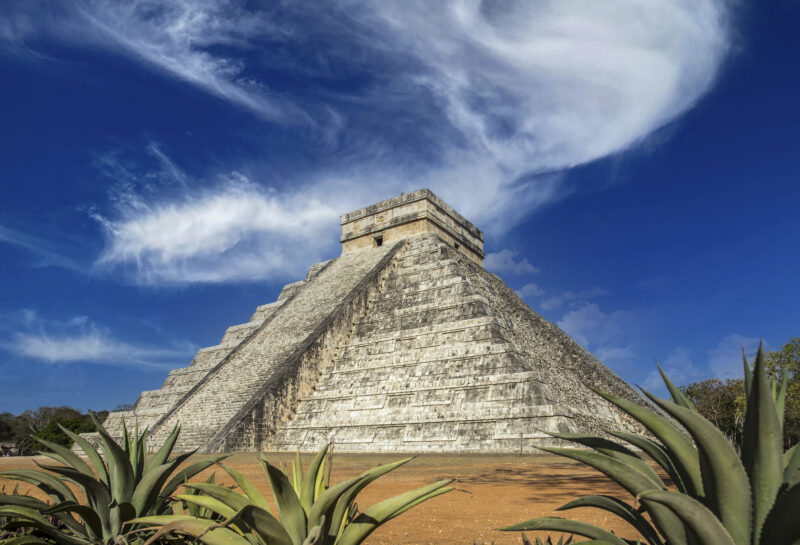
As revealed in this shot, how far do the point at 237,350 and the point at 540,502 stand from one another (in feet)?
43.5

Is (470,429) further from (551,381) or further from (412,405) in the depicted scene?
(551,381)

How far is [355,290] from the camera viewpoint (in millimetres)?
15961

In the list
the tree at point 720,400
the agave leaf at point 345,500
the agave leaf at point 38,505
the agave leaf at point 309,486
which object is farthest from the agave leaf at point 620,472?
the tree at point 720,400

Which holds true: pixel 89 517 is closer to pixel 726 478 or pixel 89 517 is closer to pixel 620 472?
pixel 620 472

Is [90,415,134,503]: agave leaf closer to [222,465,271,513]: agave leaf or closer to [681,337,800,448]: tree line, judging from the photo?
[222,465,271,513]: agave leaf

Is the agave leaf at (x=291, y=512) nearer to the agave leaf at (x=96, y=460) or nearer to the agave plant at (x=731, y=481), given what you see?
the agave plant at (x=731, y=481)

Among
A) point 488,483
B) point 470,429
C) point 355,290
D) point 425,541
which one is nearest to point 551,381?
point 470,429

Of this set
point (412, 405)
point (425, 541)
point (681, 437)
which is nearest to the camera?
point (681, 437)

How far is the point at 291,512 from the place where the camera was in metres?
2.04

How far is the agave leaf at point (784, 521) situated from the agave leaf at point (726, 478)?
59 mm

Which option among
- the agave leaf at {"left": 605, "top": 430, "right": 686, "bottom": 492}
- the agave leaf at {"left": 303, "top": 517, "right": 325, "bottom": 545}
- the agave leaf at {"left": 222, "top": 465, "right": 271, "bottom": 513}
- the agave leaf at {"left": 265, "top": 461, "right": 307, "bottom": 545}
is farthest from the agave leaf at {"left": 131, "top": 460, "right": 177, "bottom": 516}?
the agave leaf at {"left": 605, "top": 430, "right": 686, "bottom": 492}

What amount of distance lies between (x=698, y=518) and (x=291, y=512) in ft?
4.41

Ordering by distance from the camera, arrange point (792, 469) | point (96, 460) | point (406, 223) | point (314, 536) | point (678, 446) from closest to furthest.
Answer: point (792, 469), point (678, 446), point (314, 536), point (96, 460), point (406, 223)

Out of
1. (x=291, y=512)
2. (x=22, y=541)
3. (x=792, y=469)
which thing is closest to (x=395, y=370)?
(x=22, y=541)
